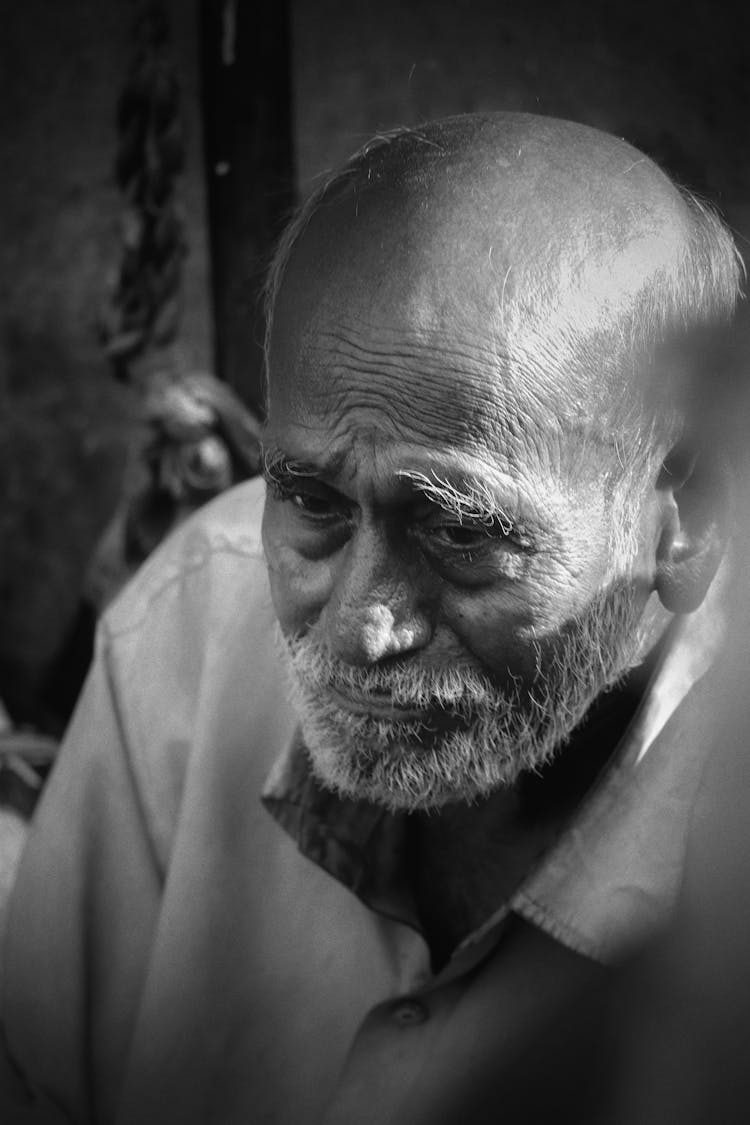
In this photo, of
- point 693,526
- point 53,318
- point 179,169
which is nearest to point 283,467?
point 693,526

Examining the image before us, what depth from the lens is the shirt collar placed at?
1385 millimetres

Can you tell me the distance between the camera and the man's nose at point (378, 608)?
1.35 m

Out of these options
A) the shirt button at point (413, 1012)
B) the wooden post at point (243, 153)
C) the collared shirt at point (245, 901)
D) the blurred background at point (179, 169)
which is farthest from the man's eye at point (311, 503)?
the wooden post at point (243, 153)

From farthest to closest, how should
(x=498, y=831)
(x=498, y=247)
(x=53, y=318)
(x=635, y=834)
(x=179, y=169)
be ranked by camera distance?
1. (x=53, y=318)
2. (x=179, y=169)
3. (x=498, y=831)
4. (x=635, y=834)
5. (x=498, y=247)

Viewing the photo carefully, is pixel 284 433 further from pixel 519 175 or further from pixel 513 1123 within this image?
pixel 513 1123

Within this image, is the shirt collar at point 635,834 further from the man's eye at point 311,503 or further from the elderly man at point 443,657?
the man's eye at point 311,503

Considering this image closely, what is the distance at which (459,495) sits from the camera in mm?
1327

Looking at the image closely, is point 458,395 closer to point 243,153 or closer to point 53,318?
point 243,153

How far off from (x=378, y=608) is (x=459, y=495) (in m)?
0.15

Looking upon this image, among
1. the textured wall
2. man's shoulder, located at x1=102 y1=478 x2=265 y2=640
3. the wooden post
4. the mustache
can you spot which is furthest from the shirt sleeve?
the textured wall

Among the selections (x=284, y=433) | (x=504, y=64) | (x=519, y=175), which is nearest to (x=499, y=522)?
(x=284, y=433)

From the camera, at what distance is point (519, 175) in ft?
4.37

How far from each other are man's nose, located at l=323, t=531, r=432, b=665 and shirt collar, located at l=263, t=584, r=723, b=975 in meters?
0.30

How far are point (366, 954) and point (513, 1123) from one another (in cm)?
63
